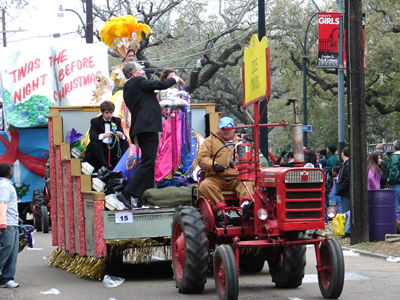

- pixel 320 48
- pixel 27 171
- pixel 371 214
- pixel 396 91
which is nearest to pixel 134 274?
pixel 371 214

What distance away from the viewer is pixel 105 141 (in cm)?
1066

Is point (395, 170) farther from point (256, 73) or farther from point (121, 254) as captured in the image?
point (256, 73)

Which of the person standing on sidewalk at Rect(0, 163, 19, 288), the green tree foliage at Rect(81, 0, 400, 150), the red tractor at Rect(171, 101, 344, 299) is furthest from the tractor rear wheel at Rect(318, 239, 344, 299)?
the green tree foliage at Rect(81, 0, 400, 150)

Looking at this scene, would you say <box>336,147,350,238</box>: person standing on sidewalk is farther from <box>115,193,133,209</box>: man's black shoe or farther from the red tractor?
<box>115,193,133,209</box>: man's black shoe

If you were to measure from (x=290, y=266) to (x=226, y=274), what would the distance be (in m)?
1.41

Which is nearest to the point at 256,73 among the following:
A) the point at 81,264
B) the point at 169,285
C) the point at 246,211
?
the point at 246,211

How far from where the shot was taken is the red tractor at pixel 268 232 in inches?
280

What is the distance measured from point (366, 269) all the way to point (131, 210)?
3.66 meters

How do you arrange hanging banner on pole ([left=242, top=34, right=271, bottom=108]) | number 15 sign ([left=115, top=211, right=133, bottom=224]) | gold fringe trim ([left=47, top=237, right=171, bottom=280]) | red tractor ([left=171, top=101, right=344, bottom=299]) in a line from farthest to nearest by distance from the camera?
gold fringe trim ([left=47, top=237, right=171, bottom=280]) → number 15 sign ([left=115, top=211, right=133, bottom=224]) → hanging banner on pole ([left=242, top=34, right=271, bottom=108]) → red tractor ([left=171, top=101, right=344, bottom=299])

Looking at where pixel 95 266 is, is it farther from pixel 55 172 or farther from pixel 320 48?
pixel 320 48

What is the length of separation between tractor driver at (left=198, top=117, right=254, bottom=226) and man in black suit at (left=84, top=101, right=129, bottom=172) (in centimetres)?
241

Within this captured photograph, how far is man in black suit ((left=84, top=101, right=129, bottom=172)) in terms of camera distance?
10.6m

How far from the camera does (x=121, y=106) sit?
1183 cm

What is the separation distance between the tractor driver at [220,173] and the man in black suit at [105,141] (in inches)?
95.0
